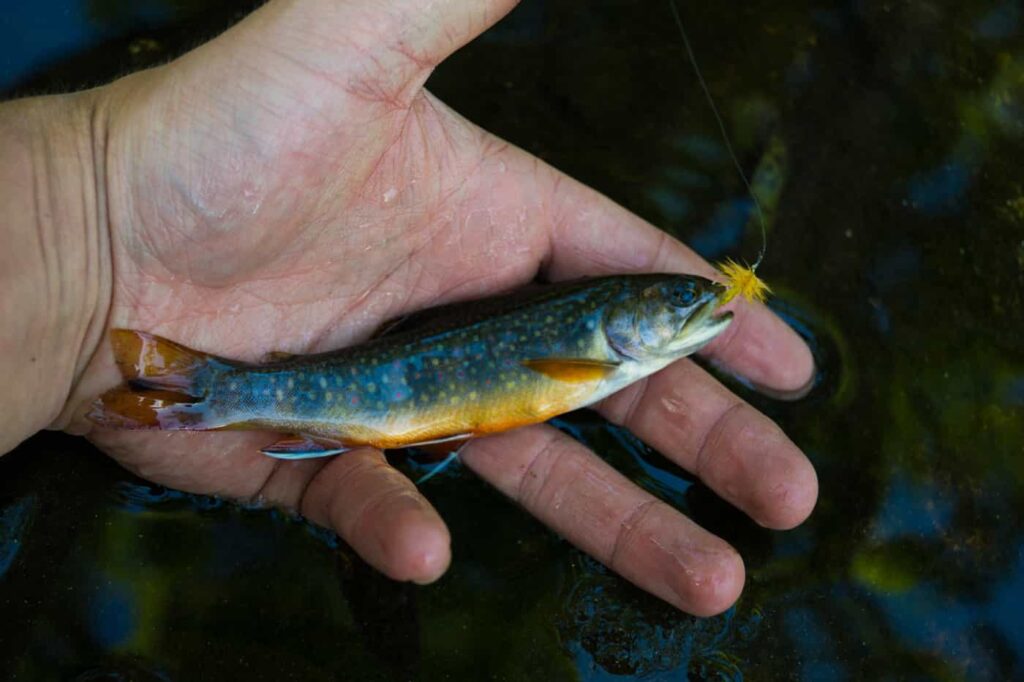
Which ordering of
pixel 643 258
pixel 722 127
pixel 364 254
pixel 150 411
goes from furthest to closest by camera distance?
pixel 722 127 → pixel 643 258 → pixel 364 254 → pixel 150 411

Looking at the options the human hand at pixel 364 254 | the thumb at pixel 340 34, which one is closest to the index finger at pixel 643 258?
the human hand at pixel 364 254

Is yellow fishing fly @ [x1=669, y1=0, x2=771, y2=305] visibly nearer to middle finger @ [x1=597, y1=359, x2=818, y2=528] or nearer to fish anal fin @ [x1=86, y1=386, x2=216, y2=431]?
middle finger @ [x1=597, y1=359, x2=818, y2=528]

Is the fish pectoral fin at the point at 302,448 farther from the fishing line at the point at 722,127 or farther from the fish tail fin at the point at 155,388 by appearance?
the fishing line at the point at 722,127

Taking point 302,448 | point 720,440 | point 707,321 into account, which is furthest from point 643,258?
point 302,448

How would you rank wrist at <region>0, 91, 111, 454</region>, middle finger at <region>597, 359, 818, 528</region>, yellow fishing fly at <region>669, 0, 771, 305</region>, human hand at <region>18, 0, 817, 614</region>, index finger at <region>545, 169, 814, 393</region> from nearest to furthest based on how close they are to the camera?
wrist at <region>0, 91, 111, 454</region> → human hand at <region>18, 0, 817, 614</region> → middle finger at <region>597, 359, 818, 528</region> → yellow fishing fly at <region>669, 0, 771, 305</region> → index finger at <region>545, 169, 814, 393</region>

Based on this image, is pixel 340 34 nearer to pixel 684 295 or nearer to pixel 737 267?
pixel 684 295

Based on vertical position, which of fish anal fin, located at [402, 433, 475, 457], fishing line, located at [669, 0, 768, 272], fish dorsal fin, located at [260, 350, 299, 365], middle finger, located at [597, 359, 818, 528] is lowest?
fish anal fin, located at [402, 433, 475, 457]

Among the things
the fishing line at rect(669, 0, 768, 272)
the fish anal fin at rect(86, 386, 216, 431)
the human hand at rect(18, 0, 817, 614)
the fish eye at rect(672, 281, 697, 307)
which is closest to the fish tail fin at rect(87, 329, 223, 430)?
the fish anal fin at rect(86, 386, 216, 431)
